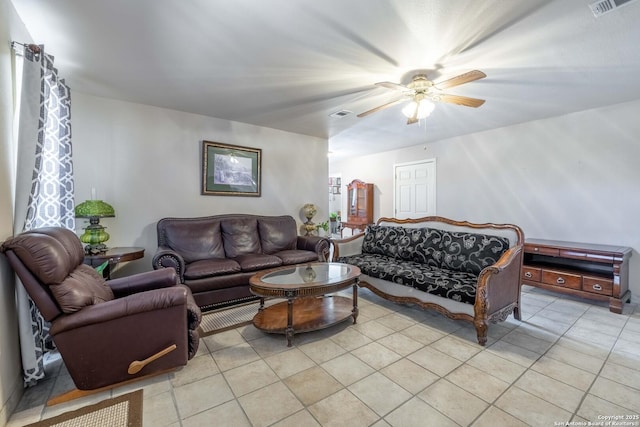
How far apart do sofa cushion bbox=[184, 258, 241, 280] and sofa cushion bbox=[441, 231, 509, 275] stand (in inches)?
97.3

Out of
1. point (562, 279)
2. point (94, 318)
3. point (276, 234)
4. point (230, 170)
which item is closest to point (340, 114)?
point (230, 170)

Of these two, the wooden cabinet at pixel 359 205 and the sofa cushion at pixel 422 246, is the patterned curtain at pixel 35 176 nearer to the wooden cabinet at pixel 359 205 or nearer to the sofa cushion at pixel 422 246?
the sofa cushion at pixel 422 246

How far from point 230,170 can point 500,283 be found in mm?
3729

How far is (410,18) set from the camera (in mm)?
1887

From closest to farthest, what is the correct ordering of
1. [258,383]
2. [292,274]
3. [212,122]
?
[258,383], [292,274], [212,122]

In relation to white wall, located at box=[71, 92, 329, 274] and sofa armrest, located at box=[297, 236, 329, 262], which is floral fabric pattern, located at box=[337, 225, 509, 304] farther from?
white wall, located at box=[71, 92, 329, 274]

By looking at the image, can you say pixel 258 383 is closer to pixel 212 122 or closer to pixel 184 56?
pixel 184 56

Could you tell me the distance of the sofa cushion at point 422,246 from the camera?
3.30 meters

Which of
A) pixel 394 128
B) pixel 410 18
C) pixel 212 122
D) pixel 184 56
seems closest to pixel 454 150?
pixel 394 128

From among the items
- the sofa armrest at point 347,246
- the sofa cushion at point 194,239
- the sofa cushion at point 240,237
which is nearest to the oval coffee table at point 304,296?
the sofa armrest at point 347,246

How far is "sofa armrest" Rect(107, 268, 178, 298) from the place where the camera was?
2.24 m

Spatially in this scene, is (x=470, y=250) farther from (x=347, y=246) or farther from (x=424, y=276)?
(x=347, y=246)

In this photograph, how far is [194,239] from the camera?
11.7 feet

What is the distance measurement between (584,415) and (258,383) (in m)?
1.95
